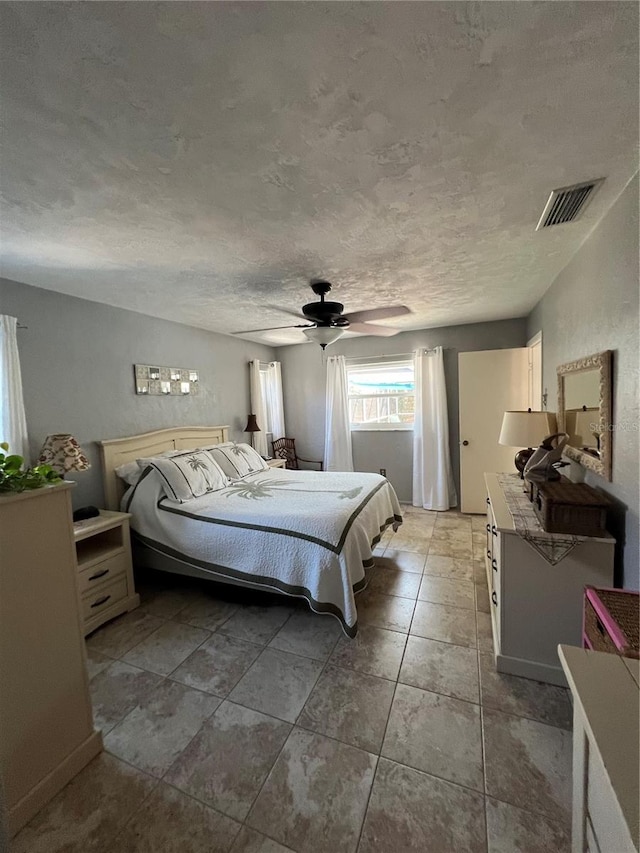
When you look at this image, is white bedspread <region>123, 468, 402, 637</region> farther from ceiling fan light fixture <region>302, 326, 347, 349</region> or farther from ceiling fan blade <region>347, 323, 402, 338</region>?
ceiling fan blade <region>347, 323, 402, 338</region>

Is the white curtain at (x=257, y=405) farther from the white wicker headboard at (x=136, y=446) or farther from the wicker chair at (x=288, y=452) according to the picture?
the white wicker headboard at (x=136, y=446)

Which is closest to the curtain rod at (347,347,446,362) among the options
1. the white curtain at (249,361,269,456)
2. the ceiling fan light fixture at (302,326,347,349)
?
the white curtain at (249,361,269,456)

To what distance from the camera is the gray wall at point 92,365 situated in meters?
2.46

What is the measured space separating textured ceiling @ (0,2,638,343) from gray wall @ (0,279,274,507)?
0.49 metres

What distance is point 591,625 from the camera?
4.33 ft

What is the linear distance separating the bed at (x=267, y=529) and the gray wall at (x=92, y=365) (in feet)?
0.68

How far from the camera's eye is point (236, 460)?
3.59m

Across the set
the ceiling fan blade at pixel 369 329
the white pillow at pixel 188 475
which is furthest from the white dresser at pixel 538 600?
the white pillow at pixel 188 475

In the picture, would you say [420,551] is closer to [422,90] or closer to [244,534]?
[244,534]

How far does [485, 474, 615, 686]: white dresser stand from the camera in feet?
5.50

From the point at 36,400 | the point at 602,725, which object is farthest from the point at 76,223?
the point at 602,725

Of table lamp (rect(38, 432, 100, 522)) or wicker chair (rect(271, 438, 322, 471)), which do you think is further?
wicker chair (rect(271, 438, 322, 471))

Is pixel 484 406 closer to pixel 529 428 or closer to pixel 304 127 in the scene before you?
pixel 529 428

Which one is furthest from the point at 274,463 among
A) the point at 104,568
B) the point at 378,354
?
the point at 104,568
